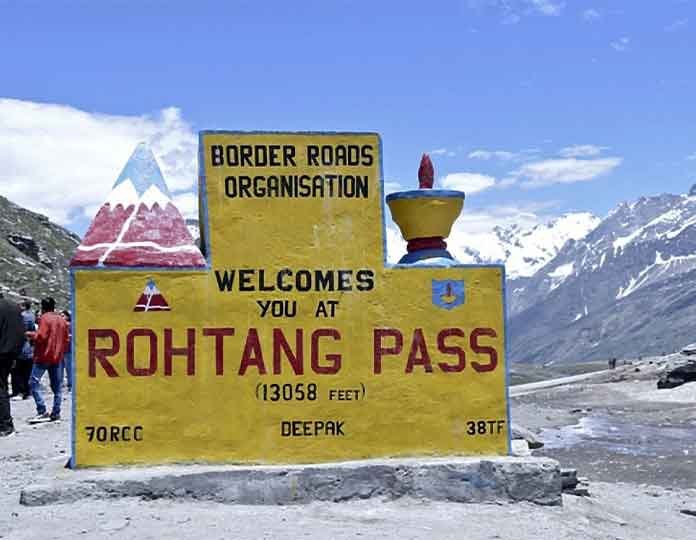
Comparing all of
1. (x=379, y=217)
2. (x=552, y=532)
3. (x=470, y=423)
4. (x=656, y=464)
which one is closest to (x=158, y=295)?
(x=379, y=217)

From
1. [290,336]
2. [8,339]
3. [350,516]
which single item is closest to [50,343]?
[8,339]

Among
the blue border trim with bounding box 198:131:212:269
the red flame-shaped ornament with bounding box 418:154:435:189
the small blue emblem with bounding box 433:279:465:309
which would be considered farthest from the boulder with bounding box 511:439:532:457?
the blue border trim with bounding box 198:131:212:269

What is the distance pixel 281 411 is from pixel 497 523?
2153mm

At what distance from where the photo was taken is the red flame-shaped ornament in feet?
31.6

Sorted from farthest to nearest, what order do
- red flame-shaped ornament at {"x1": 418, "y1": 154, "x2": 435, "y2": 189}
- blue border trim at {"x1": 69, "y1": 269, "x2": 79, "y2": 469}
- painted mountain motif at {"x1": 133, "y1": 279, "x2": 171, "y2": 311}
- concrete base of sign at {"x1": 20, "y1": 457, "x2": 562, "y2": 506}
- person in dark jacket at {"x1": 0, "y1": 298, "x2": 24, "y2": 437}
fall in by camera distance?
person in dark jacket at {"x1": 0, "y1": 298, "x2": 24, "y2": 437} < red flame-shaped ornament at {"x1": 418, "y1": 154, "x2": 435, "y2": 189} < painted mountain motif at {"x1": 133, "y1": 279, "x2": 171, "y2": 311} < blue border trim at {"x1": 69, "y1": 269, "x2": 79, "y2": 469} < concrete base of sign at {"x1": 20, "y1": 457, "x2": 562, "y2": 506}

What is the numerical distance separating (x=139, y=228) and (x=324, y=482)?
114 inches

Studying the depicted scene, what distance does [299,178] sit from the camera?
9258mm

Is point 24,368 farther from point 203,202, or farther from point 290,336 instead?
point 290,336

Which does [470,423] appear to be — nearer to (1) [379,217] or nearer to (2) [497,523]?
(2) [497,523]

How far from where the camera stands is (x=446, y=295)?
9273 millimetres

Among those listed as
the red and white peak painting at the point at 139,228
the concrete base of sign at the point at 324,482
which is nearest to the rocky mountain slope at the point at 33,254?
the red and white peak painting at the point at 139,228

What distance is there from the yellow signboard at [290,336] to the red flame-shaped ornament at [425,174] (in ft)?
1.71

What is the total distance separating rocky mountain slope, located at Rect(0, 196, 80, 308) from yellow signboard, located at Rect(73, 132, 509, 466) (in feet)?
94.5

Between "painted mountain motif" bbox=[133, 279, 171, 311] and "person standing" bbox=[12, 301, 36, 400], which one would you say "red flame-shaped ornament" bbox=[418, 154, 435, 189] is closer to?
"painted mountain motif" bbox=[133, 279, 171, 311]
